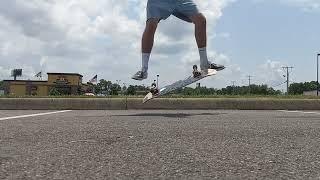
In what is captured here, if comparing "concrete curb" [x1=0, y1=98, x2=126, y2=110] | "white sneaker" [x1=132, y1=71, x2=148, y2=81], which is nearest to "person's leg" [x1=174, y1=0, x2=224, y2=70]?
"white sneaker" [x1=132, y1=71, x2=148, y2=81]

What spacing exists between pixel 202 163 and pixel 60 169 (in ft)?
3.19

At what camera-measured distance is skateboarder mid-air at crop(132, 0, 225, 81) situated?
1017 centimetres

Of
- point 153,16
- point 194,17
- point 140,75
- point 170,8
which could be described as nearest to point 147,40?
point 153,16

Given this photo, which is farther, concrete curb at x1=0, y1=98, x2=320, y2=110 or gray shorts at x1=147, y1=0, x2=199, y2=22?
concrete curb at x1=0, y1=98, x2=320, y2=110

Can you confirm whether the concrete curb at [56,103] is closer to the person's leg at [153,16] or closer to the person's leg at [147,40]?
the person's leg at [147,40]

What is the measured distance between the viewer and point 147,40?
410 inches

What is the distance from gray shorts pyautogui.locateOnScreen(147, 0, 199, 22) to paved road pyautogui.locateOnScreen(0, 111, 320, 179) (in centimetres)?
495

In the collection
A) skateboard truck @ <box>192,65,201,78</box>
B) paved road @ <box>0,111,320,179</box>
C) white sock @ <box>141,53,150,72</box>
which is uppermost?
white sock @ <box>141,53,150,72</box>

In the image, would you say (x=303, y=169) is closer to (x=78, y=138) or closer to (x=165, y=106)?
(x=78, y=138)

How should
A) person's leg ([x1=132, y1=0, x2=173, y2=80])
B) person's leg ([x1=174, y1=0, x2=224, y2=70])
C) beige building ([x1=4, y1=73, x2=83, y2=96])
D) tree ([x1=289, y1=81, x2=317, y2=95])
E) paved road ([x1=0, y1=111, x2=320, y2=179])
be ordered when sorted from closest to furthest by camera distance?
paved road ([x1=0, y1=111, x2=320, y2=179]) < person's leg ([x1=132, y1=0, x2=173, y2=80]) < person's leg ([x1=174, y1=0, x2=224, y2=70]) < beige building ([x1=4, y1=73, x2=83, y2=96]) < tree ([x1=289, y1=81, x2=317, y2=95])

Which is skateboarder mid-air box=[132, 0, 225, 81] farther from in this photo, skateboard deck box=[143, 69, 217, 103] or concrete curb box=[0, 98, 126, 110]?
concrete curb box=[0, 98, 126, 110]

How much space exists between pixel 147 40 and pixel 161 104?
142 inches

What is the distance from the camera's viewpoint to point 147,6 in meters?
10.3

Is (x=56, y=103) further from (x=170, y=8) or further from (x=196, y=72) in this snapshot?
(x=170, y=8)
